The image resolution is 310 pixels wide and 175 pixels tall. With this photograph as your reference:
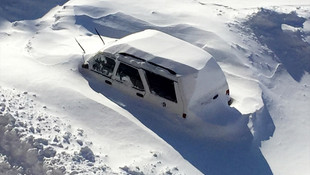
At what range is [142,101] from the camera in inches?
375

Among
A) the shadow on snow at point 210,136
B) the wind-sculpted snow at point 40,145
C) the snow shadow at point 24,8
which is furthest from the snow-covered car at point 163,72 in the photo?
the snow shadow at point 24,8

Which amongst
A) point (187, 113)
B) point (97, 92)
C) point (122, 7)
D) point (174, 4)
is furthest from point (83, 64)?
point (174, 4)

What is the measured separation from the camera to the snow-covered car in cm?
907

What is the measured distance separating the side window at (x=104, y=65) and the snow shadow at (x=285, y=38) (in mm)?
4483

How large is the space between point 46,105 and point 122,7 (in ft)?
15.4

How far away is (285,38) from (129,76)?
4925 mm

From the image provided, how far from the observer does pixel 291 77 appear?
11758mm

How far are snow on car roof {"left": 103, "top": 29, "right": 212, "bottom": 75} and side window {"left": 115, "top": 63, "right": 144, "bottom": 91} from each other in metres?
0.28

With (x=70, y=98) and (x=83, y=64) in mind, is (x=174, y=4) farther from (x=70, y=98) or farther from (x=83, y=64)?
(x=70, y=98)

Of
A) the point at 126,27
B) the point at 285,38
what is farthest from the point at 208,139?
the point at 285,38

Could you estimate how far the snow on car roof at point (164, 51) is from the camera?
9.15 metres

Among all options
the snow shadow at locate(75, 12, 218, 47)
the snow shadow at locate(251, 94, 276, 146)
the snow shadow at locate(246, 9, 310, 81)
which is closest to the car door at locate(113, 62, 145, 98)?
the snow shadow at locate(251, 94, 276, 146)

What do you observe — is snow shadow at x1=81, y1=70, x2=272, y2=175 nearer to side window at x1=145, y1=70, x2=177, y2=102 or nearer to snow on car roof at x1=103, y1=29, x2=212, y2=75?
side window at x1=145, y1=70, x2=177, y2=102

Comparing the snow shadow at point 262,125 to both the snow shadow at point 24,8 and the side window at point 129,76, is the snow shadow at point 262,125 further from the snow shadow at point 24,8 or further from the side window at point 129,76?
the snow shadow at point 24,8
